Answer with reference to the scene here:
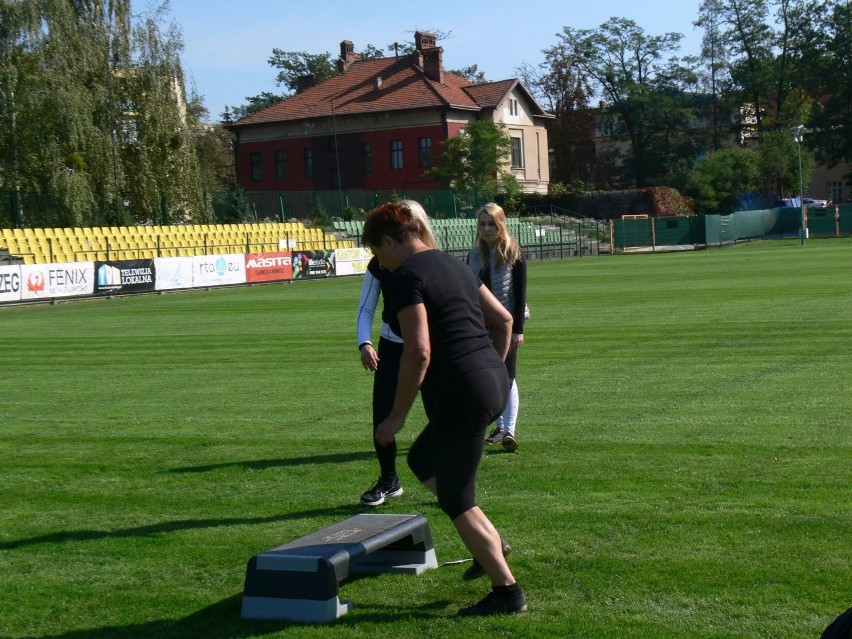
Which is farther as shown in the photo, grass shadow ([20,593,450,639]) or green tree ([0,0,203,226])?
green tree ([0,0,203,226])

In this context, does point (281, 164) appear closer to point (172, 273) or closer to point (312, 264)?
point (312, 264)

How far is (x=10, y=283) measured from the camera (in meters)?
32.0

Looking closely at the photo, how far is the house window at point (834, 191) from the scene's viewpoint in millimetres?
103188

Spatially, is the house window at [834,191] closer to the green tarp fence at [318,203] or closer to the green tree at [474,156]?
the green tree at [474,156]

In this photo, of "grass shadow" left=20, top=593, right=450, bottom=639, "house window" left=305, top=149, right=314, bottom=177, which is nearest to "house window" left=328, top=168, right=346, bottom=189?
"house window" left=305, top=149, right=314, bottom=177

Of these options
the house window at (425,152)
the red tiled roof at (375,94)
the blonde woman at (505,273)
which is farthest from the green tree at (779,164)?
the blonde woman at (505,273)

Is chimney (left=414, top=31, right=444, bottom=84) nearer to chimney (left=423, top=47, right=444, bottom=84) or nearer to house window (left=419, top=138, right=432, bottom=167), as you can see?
chimney (left=423, top=47, right=444, bottom=84)

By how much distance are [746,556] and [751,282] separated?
23956mm

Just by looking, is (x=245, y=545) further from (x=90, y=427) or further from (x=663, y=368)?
(x=663, y=368)

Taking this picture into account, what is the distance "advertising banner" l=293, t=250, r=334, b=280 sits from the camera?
1661 inches

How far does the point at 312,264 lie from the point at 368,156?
3343 centimetres

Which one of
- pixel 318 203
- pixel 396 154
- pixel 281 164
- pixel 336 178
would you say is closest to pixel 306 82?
pixel 281 164

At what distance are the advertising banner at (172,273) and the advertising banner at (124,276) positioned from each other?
220 millimetres

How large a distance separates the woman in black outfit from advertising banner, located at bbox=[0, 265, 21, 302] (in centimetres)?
2898
